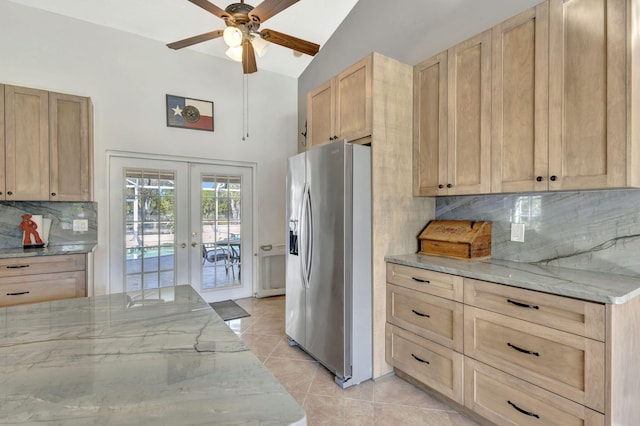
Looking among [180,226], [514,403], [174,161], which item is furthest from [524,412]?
[174,161]

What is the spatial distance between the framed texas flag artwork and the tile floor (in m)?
2.70

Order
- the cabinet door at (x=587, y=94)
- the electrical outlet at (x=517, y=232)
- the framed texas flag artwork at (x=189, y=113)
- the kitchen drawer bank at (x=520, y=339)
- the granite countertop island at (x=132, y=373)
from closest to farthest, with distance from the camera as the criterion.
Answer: the granite countertop island at (x=132, y=373)
the kitchen drawer bank at (x=520, y=339)
the cabinet door at (x=587, y=94)
the electrical outlet at (x=517, y=232)
the framed texas flag artwork at (x=189, y=113)

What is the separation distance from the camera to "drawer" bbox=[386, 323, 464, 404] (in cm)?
194

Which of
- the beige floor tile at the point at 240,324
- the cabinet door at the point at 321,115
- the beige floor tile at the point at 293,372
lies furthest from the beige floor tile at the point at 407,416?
the cabinet door at the point at 321,115

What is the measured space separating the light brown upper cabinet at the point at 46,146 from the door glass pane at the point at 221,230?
128cm

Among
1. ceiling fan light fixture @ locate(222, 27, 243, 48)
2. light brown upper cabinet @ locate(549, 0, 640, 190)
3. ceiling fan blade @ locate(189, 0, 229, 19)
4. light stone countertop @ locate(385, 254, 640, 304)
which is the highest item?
ceiling fan blade @ locate(189, 0, 229, 19)

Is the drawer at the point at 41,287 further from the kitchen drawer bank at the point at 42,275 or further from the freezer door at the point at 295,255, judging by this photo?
the freezer door at the point at 295,255

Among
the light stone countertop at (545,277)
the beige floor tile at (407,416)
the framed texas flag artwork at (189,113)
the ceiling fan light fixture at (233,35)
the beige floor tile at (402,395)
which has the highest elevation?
the ceiling fan light fixture at (233,35)

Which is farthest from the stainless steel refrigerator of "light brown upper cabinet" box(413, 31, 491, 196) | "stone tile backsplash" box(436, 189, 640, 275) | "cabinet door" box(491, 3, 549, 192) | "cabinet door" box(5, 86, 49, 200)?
"cabinet door" box(5, 86, 49, 200)

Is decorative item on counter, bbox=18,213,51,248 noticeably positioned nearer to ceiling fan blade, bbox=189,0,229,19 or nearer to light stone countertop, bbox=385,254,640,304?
ceiling fan blade, bbox=189,0,229,19

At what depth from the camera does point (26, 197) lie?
9.40ft

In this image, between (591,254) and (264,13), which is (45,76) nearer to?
(264,13)

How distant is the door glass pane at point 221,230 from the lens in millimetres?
4094

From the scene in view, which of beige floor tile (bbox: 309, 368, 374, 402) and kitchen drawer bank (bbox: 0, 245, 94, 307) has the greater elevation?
kitchen drawer bank (bbox: 0, 245, 94, 307)
